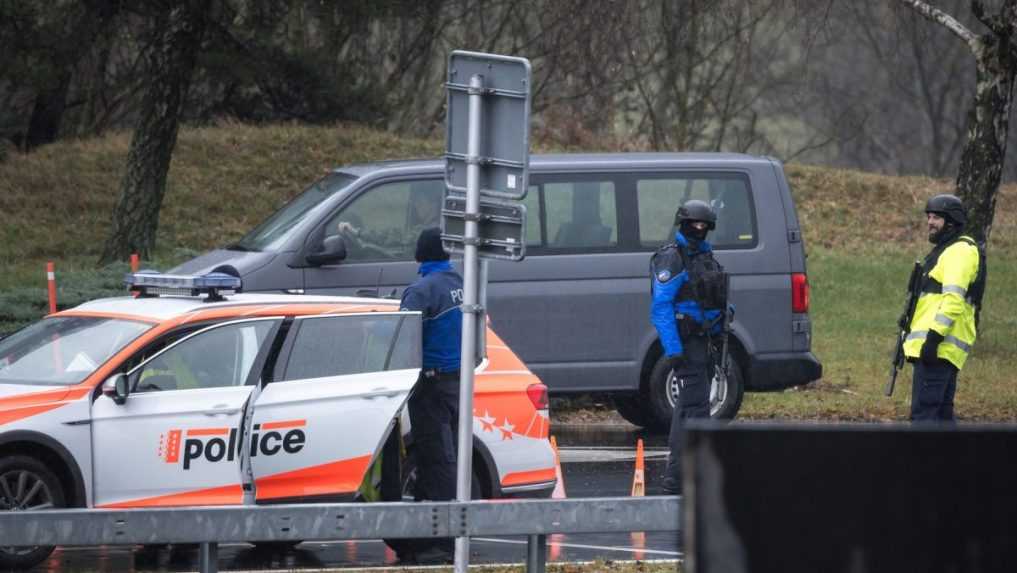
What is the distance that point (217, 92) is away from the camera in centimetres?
2900

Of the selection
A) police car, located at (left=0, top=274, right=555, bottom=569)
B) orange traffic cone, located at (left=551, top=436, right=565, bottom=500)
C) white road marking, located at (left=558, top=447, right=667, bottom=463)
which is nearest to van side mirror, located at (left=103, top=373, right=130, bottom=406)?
police car, located at (left=0, top=274, right=555, bottom=569)

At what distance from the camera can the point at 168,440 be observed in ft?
27.7

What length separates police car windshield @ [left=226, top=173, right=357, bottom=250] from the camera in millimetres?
13086

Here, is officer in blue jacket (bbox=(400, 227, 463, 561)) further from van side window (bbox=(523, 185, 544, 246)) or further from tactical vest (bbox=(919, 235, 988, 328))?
van side window (bbox=(523, 185, 544, 246))

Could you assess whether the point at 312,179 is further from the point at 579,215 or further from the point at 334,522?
the point at 334,522

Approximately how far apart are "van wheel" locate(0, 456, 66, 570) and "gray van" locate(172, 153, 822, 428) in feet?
14.7

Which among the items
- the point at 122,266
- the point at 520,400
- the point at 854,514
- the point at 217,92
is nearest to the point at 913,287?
the point at 520,400

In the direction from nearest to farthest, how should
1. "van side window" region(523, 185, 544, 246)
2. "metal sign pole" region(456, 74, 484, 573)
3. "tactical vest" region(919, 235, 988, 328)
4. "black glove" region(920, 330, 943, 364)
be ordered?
1. "metal sign pole" region(456, 74, 484, 573)
2. "black glove" region(920, 330, 943, 364)
3. "tactical vest" region(919, 235, 988, 328)
4. "van side window" region(523, 185, 544, 246)

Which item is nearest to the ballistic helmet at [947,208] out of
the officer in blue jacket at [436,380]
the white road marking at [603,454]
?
the officer in blue jacket at [436,380]

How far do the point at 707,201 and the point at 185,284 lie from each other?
19.2 ft

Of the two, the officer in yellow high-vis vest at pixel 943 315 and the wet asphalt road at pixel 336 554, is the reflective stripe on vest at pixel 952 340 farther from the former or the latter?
the wet asphalt road at pixel 336 554

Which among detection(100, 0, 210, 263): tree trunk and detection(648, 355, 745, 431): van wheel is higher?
detection(100, 0, 210, 263): tree trunk

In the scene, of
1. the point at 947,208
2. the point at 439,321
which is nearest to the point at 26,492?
the point at 439,321

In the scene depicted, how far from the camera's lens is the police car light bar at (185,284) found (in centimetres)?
909
